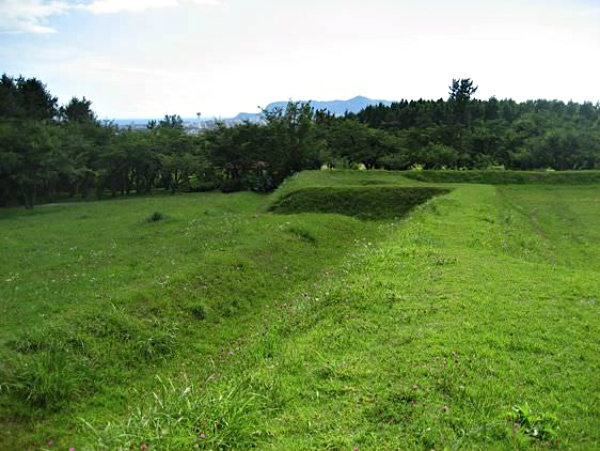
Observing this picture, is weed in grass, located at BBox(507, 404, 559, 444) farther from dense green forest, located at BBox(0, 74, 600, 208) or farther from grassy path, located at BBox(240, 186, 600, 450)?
dense green forest, located at BBox(0, 74, 600, 208)

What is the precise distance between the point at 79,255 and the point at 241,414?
1661 cm

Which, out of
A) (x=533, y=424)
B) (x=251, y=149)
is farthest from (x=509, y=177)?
(x=533, y=424)

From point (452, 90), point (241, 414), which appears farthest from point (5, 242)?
point (452, 90)

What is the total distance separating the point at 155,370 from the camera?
955cm

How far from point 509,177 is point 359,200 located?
1831cm

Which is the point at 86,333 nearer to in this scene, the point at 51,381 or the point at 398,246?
the point at 51,381

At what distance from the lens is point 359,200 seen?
1135 inches

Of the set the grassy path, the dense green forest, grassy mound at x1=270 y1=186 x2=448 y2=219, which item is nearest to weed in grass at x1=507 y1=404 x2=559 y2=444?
the grassy path

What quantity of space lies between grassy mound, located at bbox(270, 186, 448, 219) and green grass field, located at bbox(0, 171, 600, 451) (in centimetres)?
794

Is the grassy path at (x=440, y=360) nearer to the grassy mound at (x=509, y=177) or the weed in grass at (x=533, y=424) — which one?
the weed in grass at (x=533, y=424)

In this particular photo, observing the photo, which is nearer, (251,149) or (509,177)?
(509,177)

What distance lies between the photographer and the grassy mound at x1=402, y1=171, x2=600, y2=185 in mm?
39812

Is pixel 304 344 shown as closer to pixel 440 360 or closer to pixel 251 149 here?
pixel 440 360

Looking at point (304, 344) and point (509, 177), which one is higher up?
Result: point (509, 177)
